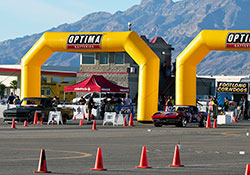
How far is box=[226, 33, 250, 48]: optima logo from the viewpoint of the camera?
102 ft

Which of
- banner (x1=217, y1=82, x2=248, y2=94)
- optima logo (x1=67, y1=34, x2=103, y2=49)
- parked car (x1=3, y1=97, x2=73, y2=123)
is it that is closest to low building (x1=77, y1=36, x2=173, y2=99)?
banner (x1=217, y1=82, x2=248, y2=94)

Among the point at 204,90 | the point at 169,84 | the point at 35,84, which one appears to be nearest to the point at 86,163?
the point at 35,84

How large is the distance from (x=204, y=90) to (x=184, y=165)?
53961 millimetres

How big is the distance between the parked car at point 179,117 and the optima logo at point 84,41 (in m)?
6.02

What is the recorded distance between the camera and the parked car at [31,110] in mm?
29781

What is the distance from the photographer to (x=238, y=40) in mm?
31359

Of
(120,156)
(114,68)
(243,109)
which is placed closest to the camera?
(120,156)

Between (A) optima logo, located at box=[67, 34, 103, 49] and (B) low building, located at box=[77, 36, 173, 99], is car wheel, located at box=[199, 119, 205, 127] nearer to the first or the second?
(A) optima logo, located at box=[67, 34, 103, 49]

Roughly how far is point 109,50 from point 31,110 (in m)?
6.09

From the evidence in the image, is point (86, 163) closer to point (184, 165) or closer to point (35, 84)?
point (184, 165)

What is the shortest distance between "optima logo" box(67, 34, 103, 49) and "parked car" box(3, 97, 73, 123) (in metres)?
3.90

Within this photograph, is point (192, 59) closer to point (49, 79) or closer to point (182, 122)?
point (182, 122)

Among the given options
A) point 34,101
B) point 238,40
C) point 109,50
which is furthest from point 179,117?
point 34,101

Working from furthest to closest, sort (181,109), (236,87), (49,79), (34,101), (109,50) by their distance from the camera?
(49,79)
(236,87)
(109,50)
(34,101)
(181,109)
